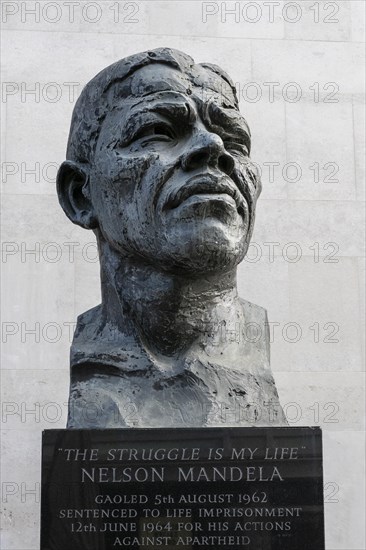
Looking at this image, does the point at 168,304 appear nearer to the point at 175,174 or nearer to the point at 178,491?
the point at 175,174

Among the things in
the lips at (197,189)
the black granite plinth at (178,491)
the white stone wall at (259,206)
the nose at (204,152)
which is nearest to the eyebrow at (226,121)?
the nose at (204,152)

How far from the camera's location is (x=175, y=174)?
457cm

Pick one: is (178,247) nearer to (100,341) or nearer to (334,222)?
(100,341)

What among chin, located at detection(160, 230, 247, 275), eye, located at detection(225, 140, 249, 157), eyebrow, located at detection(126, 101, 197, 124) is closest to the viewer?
chin, located at detection(160, 230, 247, 275)

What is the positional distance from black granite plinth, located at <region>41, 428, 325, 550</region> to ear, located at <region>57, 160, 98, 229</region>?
1.04m

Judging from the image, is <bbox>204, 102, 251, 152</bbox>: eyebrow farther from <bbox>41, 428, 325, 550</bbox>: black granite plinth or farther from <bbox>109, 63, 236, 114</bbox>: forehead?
<bbox>41, 428, 325, 550</bbox>: black granite plinth

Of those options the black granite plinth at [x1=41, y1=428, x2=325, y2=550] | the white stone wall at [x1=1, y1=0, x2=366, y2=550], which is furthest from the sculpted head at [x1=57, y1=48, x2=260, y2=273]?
the white stone wall at [x1=1, y1=0, x2=366, y2=550]

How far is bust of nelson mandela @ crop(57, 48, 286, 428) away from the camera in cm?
454

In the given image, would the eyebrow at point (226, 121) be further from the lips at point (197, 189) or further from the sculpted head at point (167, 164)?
the lips at point (197, 189)

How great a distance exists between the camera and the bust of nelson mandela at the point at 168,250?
454 cm

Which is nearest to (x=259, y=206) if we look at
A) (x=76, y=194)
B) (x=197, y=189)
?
(x=76, y=194)

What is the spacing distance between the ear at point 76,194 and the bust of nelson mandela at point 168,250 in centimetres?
2

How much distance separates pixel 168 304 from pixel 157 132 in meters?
0.71

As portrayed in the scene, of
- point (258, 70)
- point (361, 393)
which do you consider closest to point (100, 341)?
point (361, 393)
